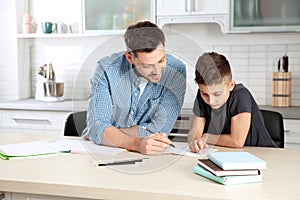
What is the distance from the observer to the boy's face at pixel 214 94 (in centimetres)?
161

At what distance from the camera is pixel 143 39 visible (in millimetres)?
1505

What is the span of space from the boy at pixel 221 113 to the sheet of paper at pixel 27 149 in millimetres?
576

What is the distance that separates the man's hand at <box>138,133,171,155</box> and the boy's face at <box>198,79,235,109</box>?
0.20 m

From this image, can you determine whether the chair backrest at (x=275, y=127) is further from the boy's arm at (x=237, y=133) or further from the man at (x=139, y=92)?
the man at (x=139, y=92)

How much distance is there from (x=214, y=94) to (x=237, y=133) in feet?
1.10

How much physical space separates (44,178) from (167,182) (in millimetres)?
391

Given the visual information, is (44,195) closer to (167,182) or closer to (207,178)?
(167,182)

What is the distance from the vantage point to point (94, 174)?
155 cm

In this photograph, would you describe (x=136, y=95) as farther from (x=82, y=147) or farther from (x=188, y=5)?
(x=188, y=5)

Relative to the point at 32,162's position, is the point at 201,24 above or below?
above

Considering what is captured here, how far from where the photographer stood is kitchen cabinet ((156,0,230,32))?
3209 millimetres

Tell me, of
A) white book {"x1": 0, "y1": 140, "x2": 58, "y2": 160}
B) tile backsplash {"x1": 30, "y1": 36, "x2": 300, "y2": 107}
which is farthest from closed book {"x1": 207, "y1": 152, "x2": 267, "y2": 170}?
tile backsplash {"x1": 30, "y1": 36, "x2": 300, "y2": 107}

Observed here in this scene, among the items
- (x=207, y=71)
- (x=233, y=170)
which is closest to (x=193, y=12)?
(x=207, y=71)

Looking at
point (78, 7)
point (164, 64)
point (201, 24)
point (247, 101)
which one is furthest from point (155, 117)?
point (78, 7)
